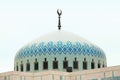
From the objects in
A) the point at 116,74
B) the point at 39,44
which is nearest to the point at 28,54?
the point at 39,44

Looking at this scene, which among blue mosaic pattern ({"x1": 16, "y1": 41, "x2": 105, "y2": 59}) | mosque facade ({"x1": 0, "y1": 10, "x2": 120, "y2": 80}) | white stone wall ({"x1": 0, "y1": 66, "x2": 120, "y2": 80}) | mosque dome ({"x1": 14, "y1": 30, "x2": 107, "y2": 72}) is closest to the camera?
white stone wall ({"x1": 0, "y1": 66, "x2": 120, "y2": 80})

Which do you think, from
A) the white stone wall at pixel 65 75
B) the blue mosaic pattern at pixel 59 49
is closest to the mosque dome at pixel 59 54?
the blue mosaic pattern at pixel 59 49

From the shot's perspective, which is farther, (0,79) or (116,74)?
(0,79)

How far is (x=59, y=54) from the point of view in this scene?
139ft

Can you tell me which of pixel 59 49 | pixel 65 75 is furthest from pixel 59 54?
pixel 65 75

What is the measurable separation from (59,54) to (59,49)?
18.0 inches

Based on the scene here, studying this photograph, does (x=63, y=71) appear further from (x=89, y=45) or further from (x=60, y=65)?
(x=89, y=45)

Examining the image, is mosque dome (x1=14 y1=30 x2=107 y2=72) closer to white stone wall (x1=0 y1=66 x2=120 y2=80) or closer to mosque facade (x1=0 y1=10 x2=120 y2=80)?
mosque facade (x1=0 y1=10 x2=120 y2=80)

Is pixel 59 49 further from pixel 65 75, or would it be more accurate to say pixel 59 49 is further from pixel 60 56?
pixel 65 75

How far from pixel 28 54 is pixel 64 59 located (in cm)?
348

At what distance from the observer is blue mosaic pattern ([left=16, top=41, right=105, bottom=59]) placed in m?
42.4

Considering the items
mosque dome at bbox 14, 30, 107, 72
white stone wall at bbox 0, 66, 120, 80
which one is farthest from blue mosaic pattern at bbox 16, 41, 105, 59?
white stone wall at bbox 0, 66, 120, 80

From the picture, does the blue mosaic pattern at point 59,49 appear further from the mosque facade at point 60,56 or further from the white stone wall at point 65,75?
the white stone wall at point 65,75

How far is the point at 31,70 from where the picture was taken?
42656 millimetres
